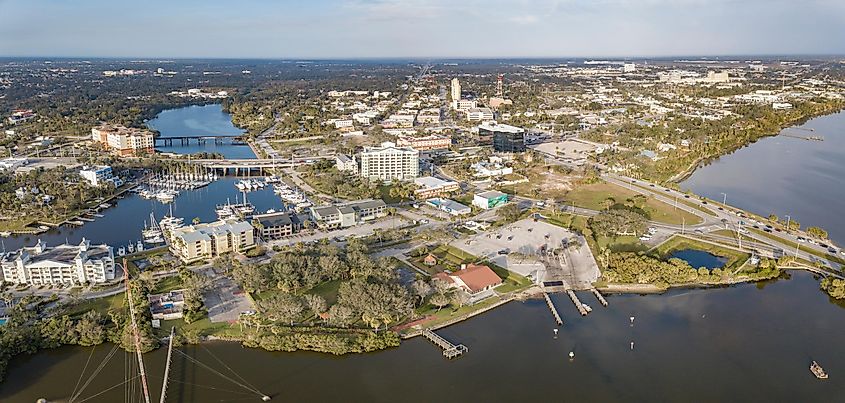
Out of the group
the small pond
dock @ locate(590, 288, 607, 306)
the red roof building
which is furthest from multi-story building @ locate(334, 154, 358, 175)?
the small pond

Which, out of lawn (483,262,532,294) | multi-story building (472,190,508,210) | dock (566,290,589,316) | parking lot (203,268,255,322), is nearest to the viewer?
parking lot (203,268,255,322)

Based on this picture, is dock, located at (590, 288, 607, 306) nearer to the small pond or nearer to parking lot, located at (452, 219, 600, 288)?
parking lot, located at (452, 219, 600, 288)

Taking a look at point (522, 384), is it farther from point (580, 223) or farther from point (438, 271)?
point (580, 223)

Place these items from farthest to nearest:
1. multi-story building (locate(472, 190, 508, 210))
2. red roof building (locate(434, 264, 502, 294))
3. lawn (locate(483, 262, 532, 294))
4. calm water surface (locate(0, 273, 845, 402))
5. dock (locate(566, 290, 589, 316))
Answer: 1. multi-story building (locate(472, 190, 508, 210))
2. lawn (locate(483, 262, 532, 294))
3. red roof building (locate(434, 264, 502, 294))
4. dock (locate(566, 290, 589, 316))
5. calm water surface (locate(0, 273, 845, 402))

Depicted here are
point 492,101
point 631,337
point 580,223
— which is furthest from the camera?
point 492,101

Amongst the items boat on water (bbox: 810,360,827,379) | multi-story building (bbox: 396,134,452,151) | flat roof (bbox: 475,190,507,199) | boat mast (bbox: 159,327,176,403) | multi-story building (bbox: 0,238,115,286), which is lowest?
boat on water (bbox: 810,360,827,379)

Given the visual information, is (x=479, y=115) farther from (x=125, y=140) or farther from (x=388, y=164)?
(x=125, y=140)

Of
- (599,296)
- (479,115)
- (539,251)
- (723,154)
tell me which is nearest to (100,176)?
(539,251)

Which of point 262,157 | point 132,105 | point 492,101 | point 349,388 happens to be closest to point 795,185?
point 349,388
